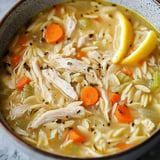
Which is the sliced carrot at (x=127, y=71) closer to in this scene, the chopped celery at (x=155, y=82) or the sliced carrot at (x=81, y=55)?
the chopped celery at (x=155, y=82)

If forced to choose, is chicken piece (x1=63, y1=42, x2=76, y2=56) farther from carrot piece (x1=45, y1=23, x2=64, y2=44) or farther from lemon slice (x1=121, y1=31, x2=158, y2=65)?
lemon slice (x1=121, y1=31, x2=158, y2=65)

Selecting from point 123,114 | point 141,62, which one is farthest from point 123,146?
point 141,62

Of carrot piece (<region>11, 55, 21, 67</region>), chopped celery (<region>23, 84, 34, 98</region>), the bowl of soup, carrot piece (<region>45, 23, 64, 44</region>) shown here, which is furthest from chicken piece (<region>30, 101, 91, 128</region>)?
carrot piece (<region>45, 23, 64, 44</region>)

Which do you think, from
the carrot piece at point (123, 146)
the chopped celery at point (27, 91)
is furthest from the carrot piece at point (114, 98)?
the chopped celery at point (27, 91)

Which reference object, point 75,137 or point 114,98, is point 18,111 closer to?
point 75,137

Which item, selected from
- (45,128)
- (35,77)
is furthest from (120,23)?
(45,128)
